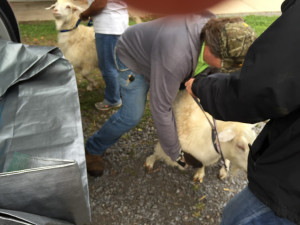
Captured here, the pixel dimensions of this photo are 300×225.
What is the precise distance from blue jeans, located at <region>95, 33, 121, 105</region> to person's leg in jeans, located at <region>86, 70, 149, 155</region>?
97 cm

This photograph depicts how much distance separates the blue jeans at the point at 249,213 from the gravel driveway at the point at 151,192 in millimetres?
1225

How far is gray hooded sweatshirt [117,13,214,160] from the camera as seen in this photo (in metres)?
1.68

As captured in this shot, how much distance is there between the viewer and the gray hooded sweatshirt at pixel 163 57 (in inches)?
66.1

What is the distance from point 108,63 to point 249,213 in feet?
8.26

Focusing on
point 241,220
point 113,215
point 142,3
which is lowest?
point 113,215

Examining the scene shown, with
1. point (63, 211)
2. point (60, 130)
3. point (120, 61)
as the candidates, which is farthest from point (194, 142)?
point (63, 211)

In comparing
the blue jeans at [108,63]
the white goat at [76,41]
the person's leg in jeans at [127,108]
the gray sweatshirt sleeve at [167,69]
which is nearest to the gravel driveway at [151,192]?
the person's leg in jeans at [127,108]

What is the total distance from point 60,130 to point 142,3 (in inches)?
44.7

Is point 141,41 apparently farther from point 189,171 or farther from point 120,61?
point 189,171

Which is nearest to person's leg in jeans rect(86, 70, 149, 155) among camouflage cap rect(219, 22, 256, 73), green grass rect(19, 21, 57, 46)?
camouflage cap rect(219, 22, 256, 73)

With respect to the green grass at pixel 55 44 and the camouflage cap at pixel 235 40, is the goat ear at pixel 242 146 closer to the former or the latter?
the camouflage cap at pixel 235 40

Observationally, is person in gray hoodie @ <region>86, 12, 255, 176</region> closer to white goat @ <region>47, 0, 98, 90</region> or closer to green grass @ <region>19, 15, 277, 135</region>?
green grass @ <region>19, 15, 277, 135</region>

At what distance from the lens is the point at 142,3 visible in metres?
0.23

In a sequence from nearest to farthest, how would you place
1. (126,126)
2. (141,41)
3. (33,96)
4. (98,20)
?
1. (33,96)
2. (141,41)
3. (126,126)
4. (98,20)
